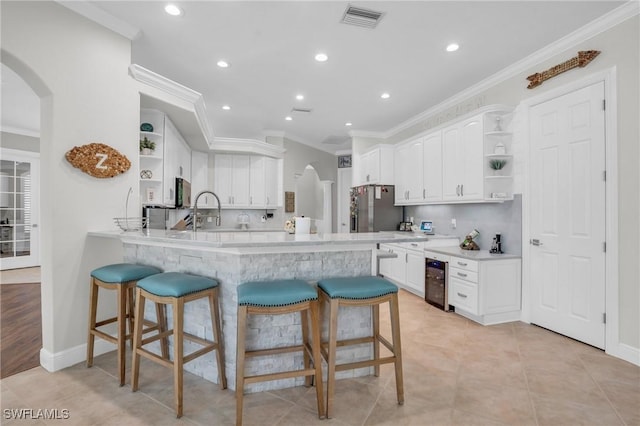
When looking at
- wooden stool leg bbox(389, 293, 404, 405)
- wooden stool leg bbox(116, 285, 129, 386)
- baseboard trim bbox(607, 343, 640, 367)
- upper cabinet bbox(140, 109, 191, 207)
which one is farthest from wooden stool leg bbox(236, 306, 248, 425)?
baseboard trim bbox(607, 343, 640, 367)

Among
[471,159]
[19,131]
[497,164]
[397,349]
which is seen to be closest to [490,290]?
[497,164]

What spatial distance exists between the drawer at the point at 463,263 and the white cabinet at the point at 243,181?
3.96m

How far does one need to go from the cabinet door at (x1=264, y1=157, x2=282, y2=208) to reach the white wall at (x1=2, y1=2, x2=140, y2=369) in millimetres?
3760

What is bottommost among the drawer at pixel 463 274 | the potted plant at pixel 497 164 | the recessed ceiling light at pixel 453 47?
the drawer at pixel 463 274

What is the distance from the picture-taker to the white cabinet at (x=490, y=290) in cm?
330

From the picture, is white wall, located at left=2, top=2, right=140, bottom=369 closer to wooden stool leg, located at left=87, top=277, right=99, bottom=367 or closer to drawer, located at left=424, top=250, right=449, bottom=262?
wooden stool leg, located at left=87, top=277, right=99, bottom=367

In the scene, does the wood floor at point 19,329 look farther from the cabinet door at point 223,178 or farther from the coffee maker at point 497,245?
the coffee maker at point 497,245

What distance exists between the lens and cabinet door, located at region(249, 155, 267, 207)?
6.34 meters

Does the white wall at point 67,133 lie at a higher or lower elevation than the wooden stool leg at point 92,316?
higher

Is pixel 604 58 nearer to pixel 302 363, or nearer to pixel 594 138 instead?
pixel 594 138

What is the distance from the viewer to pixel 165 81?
313 cm

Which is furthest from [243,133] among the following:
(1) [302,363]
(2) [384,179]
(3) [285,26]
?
(1) [302,363]

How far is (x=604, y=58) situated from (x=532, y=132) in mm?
824

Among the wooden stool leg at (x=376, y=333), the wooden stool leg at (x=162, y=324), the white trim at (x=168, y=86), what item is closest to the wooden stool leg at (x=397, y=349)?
the wooden stool leg at (x=376, y=333)
